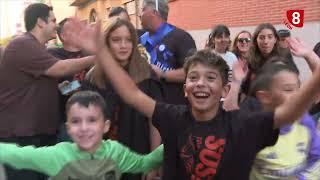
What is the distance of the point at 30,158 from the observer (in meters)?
2.64

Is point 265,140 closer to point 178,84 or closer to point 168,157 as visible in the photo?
point 168,157

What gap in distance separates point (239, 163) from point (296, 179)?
0.46 meters

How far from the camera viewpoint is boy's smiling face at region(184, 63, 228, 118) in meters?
2.53

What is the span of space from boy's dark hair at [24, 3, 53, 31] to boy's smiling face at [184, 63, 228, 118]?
81.4 inches

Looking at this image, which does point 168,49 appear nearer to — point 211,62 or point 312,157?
point 211,62

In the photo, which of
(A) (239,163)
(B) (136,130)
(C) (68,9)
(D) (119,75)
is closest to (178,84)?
(B) (136,130)

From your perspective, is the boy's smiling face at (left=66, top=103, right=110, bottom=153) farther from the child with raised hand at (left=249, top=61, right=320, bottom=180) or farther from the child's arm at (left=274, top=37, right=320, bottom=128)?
the child's arm at (left=274, top=37, right=320, bottom=128)

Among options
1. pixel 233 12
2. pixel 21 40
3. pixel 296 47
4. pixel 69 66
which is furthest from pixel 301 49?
pixel 233 12

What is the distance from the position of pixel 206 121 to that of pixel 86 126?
71 centimetres

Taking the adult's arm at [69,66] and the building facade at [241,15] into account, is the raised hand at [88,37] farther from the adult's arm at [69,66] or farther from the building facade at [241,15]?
the building facade at [241,15]

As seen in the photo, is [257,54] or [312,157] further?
[257,54]

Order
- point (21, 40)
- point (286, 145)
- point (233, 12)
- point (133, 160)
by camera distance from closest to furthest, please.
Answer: point (286, 145) < point (133, 160) < point (21, 40) < point (233, 12)

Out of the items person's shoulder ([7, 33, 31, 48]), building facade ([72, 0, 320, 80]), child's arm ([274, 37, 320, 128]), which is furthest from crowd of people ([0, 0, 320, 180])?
building facade ([72, 0, 320, 80])

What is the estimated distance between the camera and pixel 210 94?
2545mm
